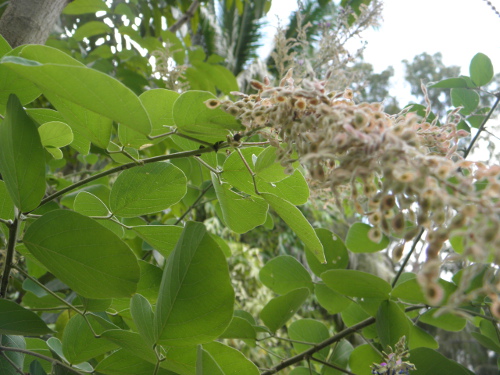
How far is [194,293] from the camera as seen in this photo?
1.18ft

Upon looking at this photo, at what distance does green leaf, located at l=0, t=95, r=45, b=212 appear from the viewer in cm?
35

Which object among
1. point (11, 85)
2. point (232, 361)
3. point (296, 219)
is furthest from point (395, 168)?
point (11, 85)

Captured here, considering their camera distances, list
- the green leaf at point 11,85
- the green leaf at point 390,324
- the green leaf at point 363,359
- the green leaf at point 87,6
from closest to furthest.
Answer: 1. the green leaf at point 11,85
2. the green leaf at point 390,324
3. the green leaf at point 363,359
4. the green leaf at point 87,6

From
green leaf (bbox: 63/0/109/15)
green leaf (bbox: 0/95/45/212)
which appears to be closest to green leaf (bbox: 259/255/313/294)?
green leaf (bbox: 0/95/45/212)

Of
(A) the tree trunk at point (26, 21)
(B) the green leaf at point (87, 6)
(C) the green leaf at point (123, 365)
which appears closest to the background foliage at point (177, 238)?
(C) the green leaf at point (123, 365)

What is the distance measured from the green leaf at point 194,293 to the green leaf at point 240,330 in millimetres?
209

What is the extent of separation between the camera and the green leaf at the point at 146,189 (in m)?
0.49

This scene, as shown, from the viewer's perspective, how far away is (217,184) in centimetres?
48

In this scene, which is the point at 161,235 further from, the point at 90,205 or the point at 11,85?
the point at 11,85

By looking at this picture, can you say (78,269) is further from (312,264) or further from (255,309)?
(255,309)

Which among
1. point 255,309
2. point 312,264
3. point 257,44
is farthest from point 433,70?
point 312,264

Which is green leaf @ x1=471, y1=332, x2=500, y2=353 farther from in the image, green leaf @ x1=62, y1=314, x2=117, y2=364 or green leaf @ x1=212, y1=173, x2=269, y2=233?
green leaf @ x1=62, y1=314, x2=117, y2=364

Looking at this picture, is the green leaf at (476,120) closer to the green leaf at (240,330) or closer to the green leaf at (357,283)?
the green leaf at (357,283)

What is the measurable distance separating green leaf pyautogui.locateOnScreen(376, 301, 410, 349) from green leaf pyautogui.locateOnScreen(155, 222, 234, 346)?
0.89 feet
